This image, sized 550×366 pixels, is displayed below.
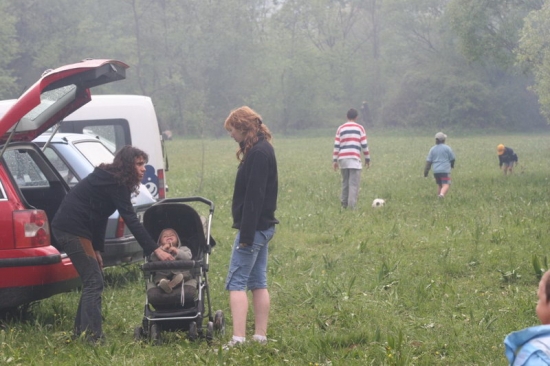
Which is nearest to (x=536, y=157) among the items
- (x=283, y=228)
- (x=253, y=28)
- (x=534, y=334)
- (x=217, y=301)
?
(x=283, y=228)

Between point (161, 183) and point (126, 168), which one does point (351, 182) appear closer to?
point (161, 183)

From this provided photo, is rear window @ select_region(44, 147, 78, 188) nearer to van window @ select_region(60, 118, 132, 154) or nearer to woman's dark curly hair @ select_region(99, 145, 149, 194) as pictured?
woman's dark curly hair @ select_region(99, 145, 149, 194)

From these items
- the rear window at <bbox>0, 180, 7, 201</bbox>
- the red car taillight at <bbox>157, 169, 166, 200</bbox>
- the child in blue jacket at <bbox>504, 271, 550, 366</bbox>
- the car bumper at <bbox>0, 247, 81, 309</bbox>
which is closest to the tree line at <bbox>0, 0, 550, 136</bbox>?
the red car taillight at <bbox>157, 169, 166, 200</bbox>

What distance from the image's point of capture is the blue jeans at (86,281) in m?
6.95

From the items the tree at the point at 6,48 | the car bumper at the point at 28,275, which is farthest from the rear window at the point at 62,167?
the tree at the point at 6,48

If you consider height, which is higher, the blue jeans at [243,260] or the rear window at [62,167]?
the rear window at [62,167]

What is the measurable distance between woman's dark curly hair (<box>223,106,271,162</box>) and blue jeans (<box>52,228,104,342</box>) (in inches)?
59.3

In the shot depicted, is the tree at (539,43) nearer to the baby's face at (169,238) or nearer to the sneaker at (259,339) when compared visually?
the baby's face at (169,238)

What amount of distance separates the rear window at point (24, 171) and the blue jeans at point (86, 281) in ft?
6.71

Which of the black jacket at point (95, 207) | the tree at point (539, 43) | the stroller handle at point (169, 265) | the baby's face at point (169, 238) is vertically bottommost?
the stroller handle at point (169, 265)

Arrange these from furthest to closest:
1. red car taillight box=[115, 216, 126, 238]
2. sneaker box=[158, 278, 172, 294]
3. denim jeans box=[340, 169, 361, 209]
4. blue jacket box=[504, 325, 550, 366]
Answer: denim jeans box=[340, 169, 361, 209]
red car taillight box=[115, 216, 126, 238]
sneaker box=[158, 278, 172, 294]
blue jacket box=[504, 325, 550, 366]

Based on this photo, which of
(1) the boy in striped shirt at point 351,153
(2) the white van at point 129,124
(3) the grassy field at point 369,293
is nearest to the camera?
(3) the grassy field at point 369,293

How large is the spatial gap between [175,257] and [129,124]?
24.9ft

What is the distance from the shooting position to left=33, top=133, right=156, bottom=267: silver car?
888 centimetres
